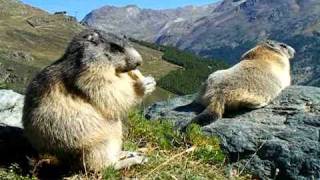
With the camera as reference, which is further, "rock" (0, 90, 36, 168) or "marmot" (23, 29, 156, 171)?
"rock" (0, 90, 36, 168)

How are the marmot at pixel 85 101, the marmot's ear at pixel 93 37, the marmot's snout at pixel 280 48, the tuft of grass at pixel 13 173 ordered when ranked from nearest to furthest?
the marmot at pixel 85 101
the tuft of grass at pixel 13 173
the marmot's ear at pixel 93 37
the marmot's snout at pixel 280 48

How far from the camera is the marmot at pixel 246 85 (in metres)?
14.6

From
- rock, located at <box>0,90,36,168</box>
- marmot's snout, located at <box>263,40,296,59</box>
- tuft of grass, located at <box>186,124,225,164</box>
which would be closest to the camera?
rock, located at <box>0,90,36,168</box>

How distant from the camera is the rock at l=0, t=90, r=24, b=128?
11.1 meters

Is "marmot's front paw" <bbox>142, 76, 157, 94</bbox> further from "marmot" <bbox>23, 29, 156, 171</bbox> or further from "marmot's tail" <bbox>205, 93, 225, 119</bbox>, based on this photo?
"marmot's tail" <bbox>205, 93, 225, 119</bbox>

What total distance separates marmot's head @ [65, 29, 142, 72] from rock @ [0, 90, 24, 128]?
2477mm

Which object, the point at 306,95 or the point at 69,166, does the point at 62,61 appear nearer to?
the point at 69,166

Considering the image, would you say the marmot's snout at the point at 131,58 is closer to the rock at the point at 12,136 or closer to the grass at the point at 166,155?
the grass at the point at 166,155

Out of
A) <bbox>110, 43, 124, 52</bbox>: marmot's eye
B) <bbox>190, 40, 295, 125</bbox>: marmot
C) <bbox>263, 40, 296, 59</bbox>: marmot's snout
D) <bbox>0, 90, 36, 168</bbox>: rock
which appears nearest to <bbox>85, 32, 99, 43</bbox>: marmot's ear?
<bbox>110, 43, 124, 52</bbox>: marmot's eye

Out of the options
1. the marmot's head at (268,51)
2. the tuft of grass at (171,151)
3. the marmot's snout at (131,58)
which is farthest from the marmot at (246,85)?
the marmot's snout at (131,58)

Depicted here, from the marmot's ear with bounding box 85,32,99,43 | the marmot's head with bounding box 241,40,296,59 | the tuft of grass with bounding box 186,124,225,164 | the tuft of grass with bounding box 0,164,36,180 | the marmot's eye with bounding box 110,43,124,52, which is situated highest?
the marmot's head with bounding box 241,40,296,59

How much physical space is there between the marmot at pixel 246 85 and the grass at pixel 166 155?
1.68 meters

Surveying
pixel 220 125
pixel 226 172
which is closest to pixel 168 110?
pixel 220 125

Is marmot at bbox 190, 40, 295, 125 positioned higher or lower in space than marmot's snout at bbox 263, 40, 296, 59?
lower
